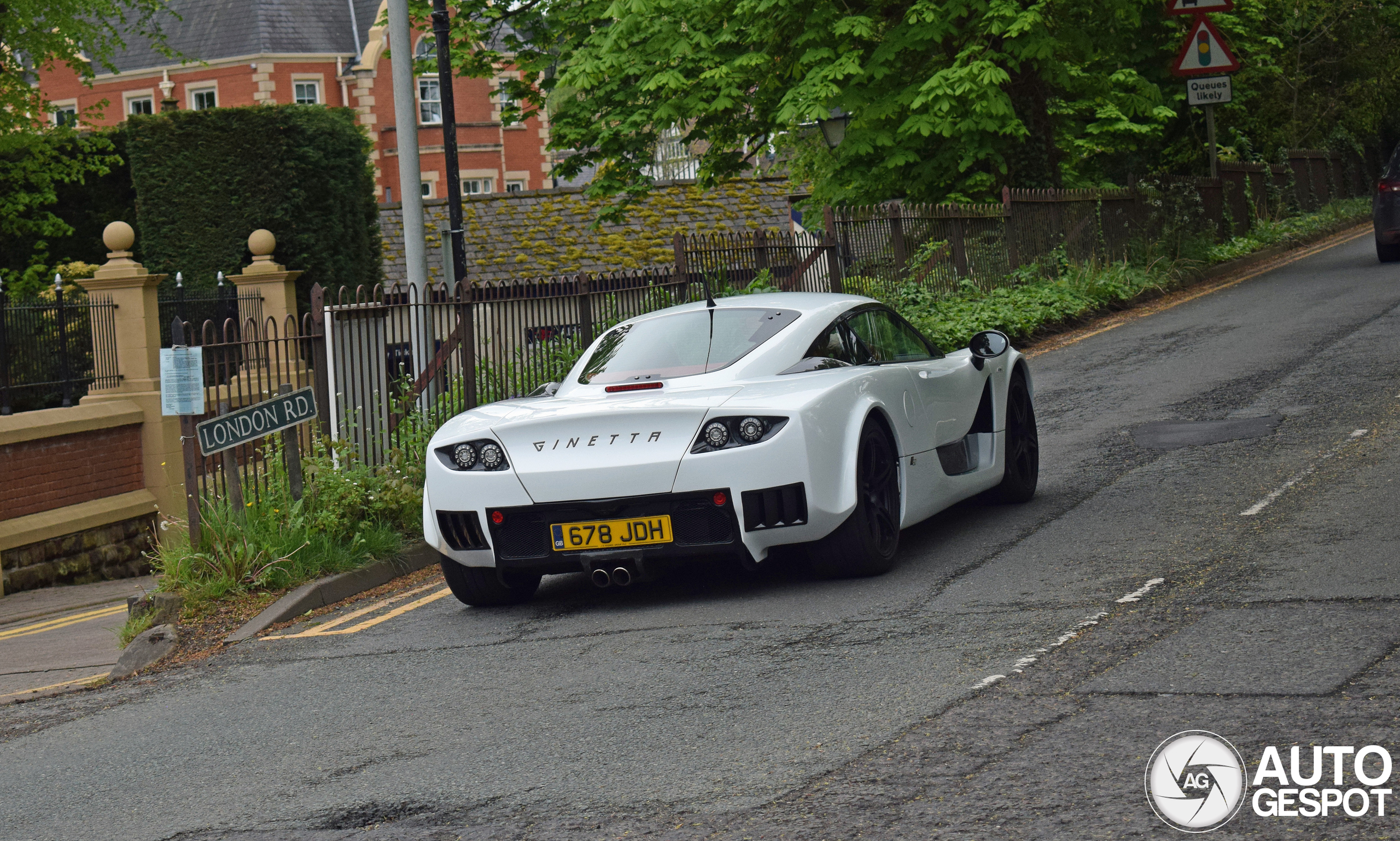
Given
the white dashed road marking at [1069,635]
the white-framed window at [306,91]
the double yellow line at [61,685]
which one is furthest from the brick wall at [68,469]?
the white-framed window at [306,91]

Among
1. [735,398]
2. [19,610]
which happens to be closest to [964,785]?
[735,398]

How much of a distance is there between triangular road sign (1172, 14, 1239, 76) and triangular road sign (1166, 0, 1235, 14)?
0.18m

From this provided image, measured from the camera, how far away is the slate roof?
52.7 m

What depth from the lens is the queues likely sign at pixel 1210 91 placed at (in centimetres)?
2553

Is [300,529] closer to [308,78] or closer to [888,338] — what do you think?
[888,338]

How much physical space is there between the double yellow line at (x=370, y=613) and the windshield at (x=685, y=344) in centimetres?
154

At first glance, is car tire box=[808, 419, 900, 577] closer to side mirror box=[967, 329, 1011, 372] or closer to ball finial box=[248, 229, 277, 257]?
side mirror box=[967, 329, 1011, 372]

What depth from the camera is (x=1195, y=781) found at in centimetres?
389

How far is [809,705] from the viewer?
197 inches

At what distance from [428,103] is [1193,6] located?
34.1 meters

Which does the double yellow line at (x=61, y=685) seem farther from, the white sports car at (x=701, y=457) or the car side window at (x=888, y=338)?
the car side window at (x=888, y=338)

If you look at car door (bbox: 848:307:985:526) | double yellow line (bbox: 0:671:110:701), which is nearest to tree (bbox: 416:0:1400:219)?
car door (bbox: 848:307:985:526)

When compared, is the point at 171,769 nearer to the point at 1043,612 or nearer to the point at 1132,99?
the point at 1043,612

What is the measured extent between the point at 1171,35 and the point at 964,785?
26986 millimetres
